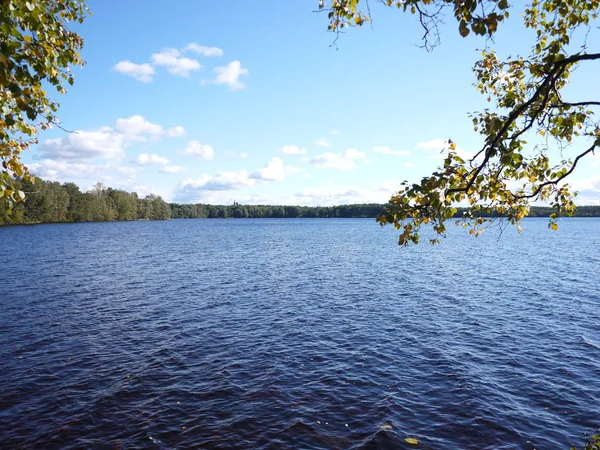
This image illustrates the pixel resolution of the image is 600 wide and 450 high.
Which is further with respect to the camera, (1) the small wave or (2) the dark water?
(1) the small wave

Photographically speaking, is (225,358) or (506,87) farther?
(225,358)

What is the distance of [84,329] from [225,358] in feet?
37.0

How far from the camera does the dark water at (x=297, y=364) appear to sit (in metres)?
14.6

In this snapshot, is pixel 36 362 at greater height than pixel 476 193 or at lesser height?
lesser

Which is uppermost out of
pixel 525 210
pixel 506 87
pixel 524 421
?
pixel 506 87

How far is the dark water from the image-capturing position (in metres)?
14.6

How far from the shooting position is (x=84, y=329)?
2606 cm

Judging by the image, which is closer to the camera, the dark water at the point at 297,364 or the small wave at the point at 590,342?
the dark water at the point at 297,364

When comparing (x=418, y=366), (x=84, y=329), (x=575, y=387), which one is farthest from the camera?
(x=84, y=329)

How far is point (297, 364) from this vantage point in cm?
2052

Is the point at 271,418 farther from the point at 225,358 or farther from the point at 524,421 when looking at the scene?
the point at 524,421

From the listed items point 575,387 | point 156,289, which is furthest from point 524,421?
point 156,289

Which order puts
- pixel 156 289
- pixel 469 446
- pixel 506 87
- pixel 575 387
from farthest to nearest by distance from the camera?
pixel 156 289 < pixel 575 387 < pixel 469 446 < pixel 506 87

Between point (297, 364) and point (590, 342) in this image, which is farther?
point (590, 342)
